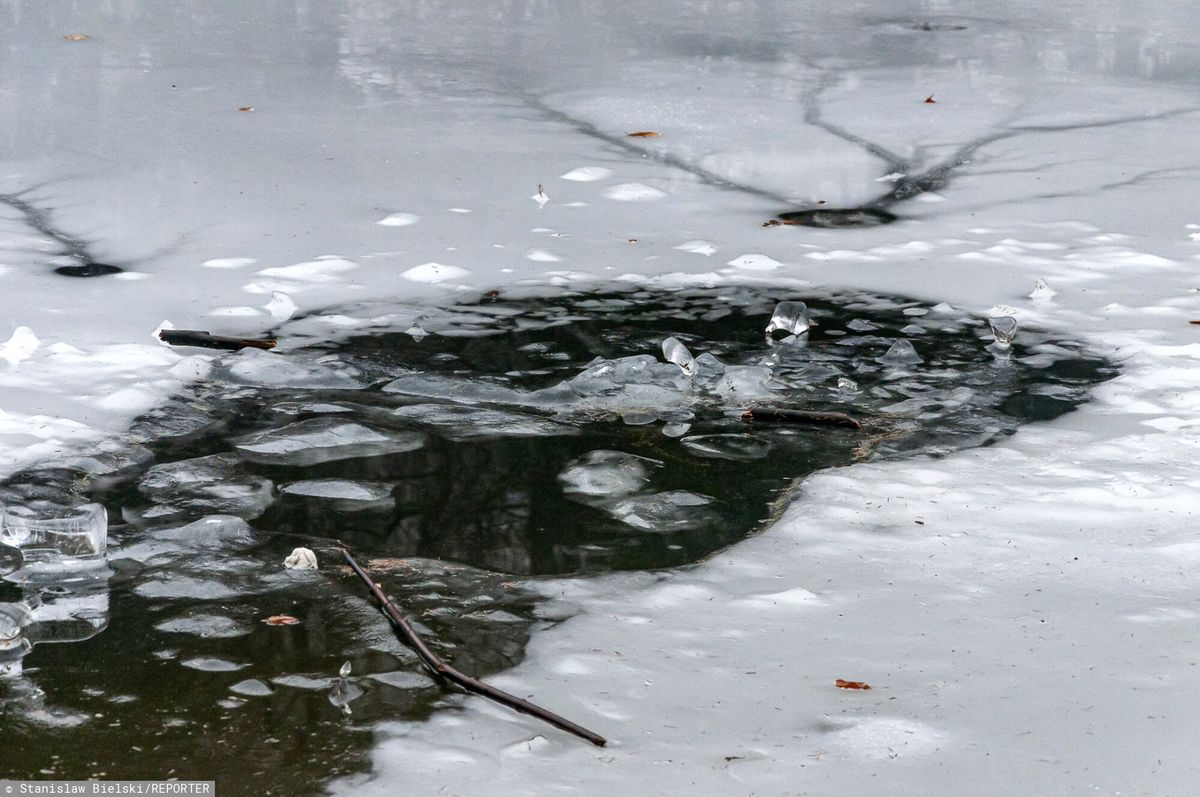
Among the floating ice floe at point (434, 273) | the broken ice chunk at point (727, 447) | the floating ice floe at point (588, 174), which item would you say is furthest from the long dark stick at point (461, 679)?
the floating ice floe at point (588, 174)

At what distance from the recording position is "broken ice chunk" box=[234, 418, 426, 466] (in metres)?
2.21

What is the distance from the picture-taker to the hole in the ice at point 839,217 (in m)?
3.74

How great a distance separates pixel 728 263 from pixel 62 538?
6.54 ft

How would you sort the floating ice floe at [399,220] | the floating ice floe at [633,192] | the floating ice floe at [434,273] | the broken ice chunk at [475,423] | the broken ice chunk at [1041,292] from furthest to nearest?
1. the floating ice floe at [633,192]
2. the floating ice floe at [399,220]
3. the floating ice floe at [434,273]
4. the broken ice chunk at [1041,292]
5. the broken ice chunk at [475,423]

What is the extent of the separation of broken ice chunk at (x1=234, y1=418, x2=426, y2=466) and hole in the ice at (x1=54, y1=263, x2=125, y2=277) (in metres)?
1.19

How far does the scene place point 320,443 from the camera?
226 centimetres

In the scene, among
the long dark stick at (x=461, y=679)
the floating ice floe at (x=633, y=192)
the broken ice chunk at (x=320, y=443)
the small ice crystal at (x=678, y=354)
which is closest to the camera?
the long dark stick at (x=461, y=679)

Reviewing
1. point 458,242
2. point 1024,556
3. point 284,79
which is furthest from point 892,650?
point 284,79

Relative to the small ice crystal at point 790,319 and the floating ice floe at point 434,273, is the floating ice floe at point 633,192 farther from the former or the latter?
the small ice crystal at point 790,319

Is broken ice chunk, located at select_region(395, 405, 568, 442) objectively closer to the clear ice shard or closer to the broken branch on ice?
the broken branch on ice

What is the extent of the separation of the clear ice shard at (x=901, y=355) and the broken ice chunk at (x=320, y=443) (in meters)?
1.02

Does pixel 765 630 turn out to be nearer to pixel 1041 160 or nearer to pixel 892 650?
pixel 892 650

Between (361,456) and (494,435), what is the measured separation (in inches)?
9.6

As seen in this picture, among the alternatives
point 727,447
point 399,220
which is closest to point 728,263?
point 399,220
